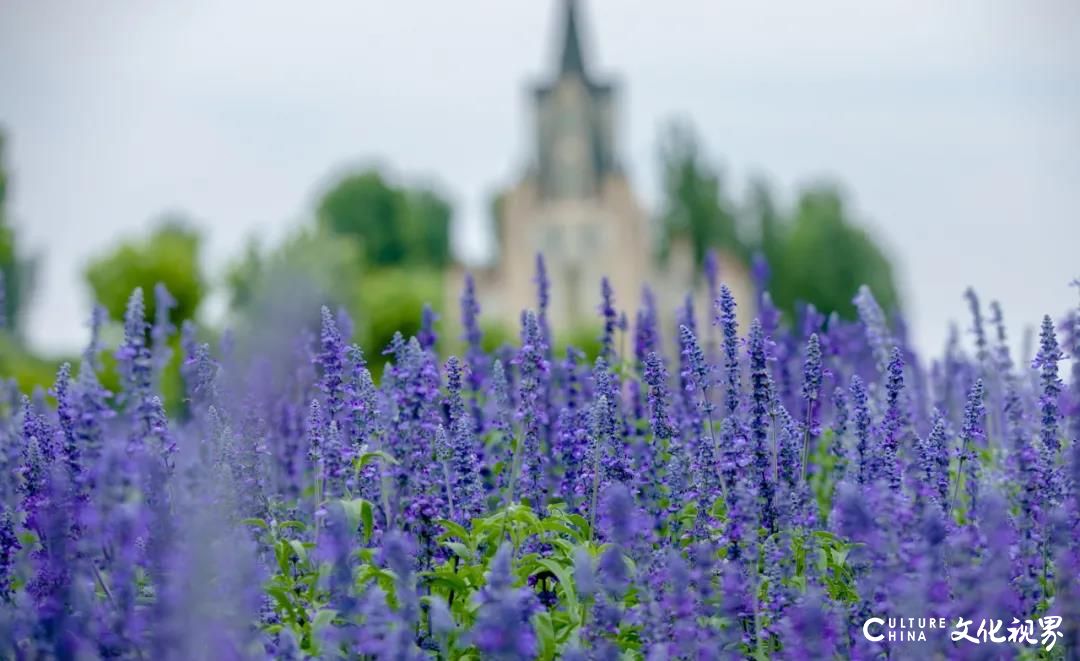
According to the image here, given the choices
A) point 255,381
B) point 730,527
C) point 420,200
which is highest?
point 420,200

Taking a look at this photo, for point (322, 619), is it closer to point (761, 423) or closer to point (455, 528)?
point (455, 528)

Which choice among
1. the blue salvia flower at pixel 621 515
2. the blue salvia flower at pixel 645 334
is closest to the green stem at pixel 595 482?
the blue salvia flower at pixel 621 515

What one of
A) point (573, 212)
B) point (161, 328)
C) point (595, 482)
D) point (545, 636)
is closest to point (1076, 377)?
point (595, 482)

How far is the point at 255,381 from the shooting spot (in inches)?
324

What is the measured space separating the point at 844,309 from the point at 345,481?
59225mm

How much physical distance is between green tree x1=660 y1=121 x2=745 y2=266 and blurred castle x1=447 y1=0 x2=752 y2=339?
23.1 feet

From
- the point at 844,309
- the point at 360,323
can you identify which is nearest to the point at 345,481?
the point at 360,323

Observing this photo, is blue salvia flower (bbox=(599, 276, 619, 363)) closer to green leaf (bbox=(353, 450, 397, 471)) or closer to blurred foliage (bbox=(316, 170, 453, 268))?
green leaf (bbox=(353, 450, 397, 471))

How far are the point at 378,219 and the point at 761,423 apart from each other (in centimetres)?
7820

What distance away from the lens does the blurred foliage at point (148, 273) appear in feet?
153

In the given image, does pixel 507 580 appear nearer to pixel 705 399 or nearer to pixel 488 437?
pixel 705 399

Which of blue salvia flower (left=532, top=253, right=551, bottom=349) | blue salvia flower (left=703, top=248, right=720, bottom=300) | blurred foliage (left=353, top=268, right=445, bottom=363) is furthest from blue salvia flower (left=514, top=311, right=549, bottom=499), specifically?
blurred foliage (left=353, top=268, right=445, bottom=363)

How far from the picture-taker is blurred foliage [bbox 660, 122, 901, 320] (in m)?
65.6

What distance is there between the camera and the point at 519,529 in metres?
5.49
